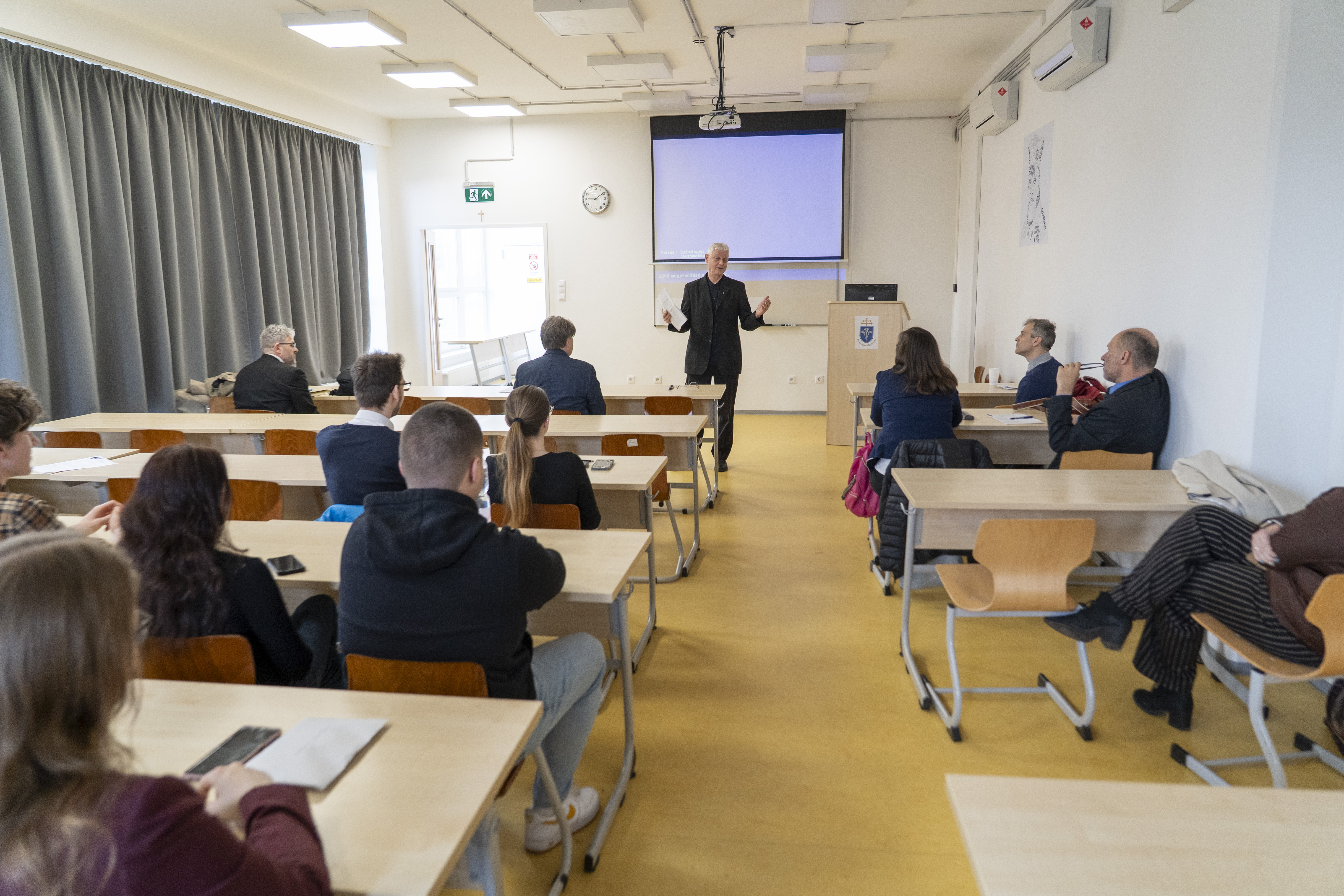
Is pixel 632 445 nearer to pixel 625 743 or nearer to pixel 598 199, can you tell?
pixel 625 743

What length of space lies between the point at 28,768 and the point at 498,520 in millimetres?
2302

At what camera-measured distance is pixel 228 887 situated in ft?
2.91

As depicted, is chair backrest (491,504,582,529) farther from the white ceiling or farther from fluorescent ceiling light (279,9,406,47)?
fluorescent ceiling light (279,9,406,47)

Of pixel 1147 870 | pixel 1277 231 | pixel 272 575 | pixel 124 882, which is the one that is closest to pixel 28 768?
pixel 124 882

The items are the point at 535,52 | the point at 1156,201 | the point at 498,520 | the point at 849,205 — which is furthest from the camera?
the point at 849,205

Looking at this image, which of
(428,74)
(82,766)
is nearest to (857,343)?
(428,74)

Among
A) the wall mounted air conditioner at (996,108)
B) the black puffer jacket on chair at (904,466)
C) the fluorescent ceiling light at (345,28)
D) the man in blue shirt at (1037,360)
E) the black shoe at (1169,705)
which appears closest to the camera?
the black shoe at (1169,705)

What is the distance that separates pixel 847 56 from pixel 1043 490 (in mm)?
4880

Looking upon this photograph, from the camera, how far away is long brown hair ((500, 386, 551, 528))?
2965mm

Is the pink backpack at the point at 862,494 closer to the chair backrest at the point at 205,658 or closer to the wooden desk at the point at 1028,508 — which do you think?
the wooden desk at the point at 1028,508

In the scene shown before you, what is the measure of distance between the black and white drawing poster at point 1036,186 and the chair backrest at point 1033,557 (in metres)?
3.69

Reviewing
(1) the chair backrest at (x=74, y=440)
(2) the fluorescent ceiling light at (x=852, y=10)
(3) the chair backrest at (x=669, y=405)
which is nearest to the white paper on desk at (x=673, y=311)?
(3) the chair backrest at (x=669, y=405)

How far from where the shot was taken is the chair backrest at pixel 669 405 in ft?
17.6

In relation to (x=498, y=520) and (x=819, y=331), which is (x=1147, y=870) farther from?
(x=819, y=331)
